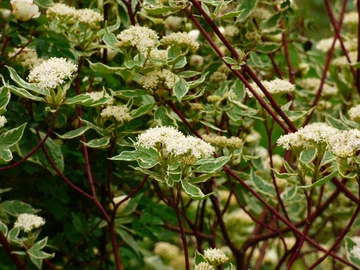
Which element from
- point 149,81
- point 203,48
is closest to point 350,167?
point 149,81

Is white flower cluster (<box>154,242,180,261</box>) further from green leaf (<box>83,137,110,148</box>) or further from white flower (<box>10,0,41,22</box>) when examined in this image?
white flower (<box>10,0,41,22</box>)

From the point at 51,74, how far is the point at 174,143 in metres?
0.27

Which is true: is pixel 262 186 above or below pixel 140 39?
below

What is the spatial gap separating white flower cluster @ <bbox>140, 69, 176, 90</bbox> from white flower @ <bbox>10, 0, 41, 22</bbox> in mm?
280

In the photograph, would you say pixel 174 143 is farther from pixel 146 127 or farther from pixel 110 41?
pixel 146 127

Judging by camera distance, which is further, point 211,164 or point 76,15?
point 76,15

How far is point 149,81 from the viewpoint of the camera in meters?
1.20

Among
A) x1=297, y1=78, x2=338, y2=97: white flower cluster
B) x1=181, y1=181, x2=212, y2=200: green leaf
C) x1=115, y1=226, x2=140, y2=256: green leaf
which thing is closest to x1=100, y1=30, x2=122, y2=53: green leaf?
x1=181, y1=181, x2=212, y2=200: green leaf

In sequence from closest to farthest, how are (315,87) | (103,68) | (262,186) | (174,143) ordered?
1. (174,143)
2. (103,68)
3. (262,186)
4. (315,87)

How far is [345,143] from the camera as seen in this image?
103cm

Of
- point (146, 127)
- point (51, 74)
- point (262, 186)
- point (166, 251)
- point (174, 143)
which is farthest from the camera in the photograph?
point (166, 251)

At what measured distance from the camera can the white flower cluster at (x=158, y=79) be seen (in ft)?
3.95

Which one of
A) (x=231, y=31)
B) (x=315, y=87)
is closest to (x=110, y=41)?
(x=231, y=31)

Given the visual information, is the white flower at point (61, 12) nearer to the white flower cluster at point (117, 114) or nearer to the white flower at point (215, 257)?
the white flower cluster at point (117, 114)
